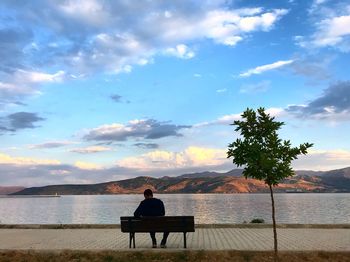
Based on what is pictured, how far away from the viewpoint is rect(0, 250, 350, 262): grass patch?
12.4 meters

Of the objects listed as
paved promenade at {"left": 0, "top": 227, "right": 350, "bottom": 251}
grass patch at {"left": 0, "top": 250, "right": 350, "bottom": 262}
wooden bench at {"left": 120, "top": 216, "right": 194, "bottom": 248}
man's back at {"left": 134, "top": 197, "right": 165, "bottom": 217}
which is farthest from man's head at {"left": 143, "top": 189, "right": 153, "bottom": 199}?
grass patch at {"left": 0, "top": 250, "right": 350, "bottom": 262}

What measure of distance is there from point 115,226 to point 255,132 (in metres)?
11.3

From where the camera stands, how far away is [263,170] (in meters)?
11.8

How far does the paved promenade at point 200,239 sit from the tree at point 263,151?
9.73ft

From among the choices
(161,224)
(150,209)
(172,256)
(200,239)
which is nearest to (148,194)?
(150,209)

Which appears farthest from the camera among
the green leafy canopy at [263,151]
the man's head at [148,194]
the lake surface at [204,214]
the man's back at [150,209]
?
the lake surface at [204,214]

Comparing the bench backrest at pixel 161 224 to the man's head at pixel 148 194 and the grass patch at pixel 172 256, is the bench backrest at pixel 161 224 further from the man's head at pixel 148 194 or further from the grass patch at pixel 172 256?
the grass patch at pixel 172 256

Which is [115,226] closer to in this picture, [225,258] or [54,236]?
[54,236]

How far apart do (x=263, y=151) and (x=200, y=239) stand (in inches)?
221

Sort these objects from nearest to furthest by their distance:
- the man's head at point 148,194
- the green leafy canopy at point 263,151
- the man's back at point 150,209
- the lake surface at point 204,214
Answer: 1. the green leafy canopy at point 263,151
2. the man's back at point 150,209
3. the man's head at point 148,194
4. the lake surface at point 204,214

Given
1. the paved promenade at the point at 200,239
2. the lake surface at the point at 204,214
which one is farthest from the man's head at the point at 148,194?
Result: the lake surface at the point at 204,214

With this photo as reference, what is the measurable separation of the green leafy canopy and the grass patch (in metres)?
2.07

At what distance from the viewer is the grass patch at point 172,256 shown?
12.4m

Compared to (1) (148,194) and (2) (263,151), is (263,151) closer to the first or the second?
(2) (263,151)
